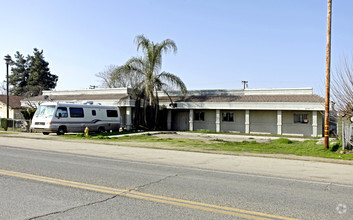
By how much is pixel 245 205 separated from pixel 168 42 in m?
25.9

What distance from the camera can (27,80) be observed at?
2815 inches

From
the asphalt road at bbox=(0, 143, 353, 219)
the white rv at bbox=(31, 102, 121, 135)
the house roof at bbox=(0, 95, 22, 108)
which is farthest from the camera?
the house roof at bbox=(0, 95, 22, 108)

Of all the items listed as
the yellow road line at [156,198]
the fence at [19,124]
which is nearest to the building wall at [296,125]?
the fence at [19,124]

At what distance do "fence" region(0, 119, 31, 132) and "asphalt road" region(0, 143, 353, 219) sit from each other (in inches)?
745

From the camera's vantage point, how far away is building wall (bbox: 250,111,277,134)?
99.7ft

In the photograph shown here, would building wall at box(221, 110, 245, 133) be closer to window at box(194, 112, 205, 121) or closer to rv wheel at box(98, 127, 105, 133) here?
window at box(194, 112, 205, 121)

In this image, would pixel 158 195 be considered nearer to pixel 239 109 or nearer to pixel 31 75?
pixel 239 109

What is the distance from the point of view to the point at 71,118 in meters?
24.7

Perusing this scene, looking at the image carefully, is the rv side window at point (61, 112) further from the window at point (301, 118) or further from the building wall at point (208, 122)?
the window at point (301, 118)

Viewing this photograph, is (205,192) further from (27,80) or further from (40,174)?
(27,80)

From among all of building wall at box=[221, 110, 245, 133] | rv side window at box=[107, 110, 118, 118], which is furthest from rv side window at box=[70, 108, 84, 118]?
building wall at box=[221, 110, 245, 133]

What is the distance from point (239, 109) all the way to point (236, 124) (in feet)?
5.64

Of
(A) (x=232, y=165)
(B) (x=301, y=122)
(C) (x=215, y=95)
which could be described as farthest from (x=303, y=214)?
(C) (x=215, y=95)

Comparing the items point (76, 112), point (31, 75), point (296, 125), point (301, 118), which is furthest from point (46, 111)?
point (31, 75)
